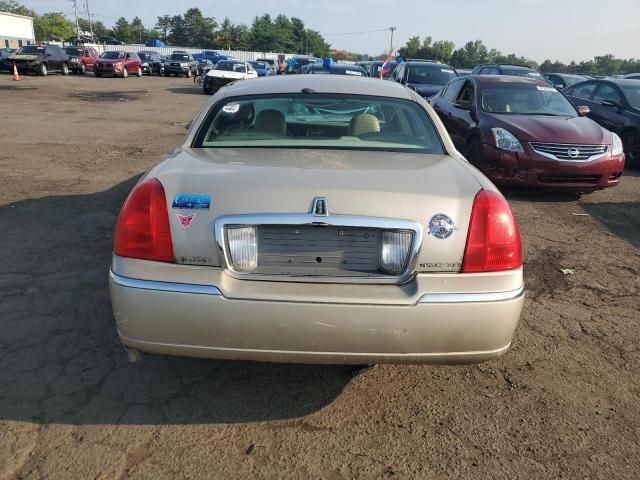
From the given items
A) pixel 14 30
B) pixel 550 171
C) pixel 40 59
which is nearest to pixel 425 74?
pixel 550 171

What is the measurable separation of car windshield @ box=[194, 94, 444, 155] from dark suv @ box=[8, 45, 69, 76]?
101ft

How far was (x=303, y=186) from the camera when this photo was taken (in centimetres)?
235

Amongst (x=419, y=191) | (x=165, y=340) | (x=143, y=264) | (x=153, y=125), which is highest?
(x=419, y=191)

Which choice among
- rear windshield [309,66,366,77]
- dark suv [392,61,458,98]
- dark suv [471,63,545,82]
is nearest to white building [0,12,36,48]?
rear windshield [309,66,366,77]

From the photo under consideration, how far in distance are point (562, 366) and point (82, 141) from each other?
9786mm

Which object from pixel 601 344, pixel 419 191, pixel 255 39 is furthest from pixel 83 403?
pixel 255 39

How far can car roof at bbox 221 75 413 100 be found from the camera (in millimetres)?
3574

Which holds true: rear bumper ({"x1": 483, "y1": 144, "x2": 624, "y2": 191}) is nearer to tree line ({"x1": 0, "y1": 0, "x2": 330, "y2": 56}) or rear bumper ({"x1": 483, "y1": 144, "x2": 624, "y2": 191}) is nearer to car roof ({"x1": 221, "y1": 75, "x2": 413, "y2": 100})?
car roof ({"x1": 221, "y1": 75, "x2": 413, "y2": 100})

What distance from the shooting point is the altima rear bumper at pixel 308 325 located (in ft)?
7.39

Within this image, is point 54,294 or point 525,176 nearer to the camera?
point 54,294

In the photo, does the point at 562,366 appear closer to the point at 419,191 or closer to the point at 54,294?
the point at 419,191

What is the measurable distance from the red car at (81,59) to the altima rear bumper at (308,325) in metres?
34.6

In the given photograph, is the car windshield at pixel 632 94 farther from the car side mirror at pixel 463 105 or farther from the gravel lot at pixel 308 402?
the gravel lot at pixel 308 402
